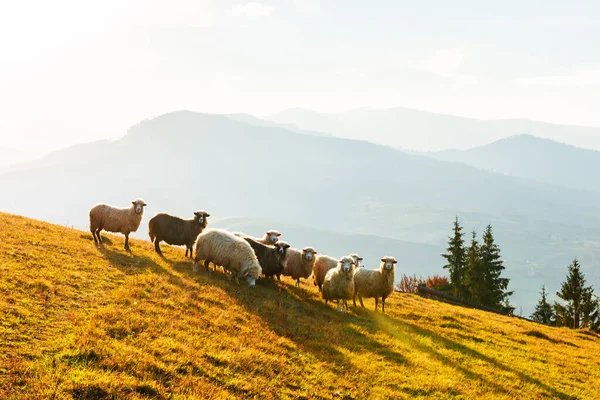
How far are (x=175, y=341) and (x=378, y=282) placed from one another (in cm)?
1174

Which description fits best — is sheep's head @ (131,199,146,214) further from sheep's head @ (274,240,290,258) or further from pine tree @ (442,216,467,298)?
pine tree @ (442,216,467,298)

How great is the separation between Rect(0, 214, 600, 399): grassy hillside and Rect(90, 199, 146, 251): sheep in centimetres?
78

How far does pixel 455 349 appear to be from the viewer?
613 inches

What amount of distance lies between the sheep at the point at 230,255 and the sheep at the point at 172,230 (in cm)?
241

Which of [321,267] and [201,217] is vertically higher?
[201,217]

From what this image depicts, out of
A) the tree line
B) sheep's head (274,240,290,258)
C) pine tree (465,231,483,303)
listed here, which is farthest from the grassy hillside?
the tree line

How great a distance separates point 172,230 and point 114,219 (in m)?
2.84

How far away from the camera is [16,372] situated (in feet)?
23.1

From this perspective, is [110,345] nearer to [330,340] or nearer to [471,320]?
[330,340]

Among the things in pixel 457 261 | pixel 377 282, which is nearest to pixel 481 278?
pixel 457 261

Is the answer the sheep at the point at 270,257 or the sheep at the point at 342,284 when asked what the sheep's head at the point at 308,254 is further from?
the sheep at the point at 342,284

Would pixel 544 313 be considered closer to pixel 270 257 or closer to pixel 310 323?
pixel 270 257

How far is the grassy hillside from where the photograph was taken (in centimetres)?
779

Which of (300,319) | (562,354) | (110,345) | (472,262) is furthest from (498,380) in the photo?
(472,262)
